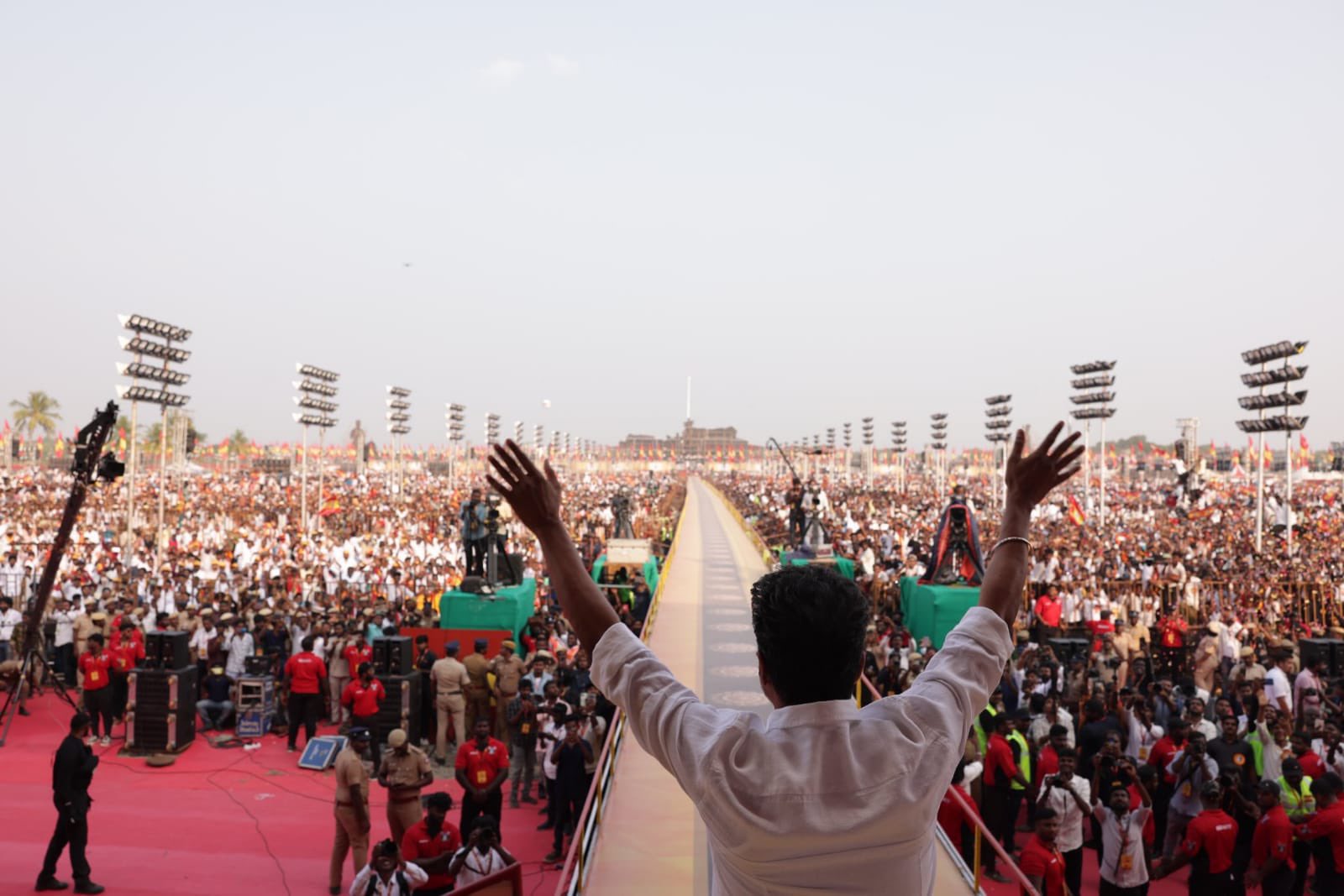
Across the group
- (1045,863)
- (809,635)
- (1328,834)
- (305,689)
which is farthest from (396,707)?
(809,635)

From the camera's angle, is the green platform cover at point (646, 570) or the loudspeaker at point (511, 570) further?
the green platform cover at point (646, 570)

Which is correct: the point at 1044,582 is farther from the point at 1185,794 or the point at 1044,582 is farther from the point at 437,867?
the point at 437,867

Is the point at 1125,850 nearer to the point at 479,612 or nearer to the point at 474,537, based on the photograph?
the point at 479,612

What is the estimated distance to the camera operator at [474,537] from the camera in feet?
60.3

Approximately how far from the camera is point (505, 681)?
1248cm

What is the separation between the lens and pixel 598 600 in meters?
1.92

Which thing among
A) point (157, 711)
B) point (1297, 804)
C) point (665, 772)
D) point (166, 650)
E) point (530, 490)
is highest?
point (530, 490)

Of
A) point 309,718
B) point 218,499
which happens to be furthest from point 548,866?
point 218,499

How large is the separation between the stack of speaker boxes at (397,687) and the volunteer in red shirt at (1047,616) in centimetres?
1077

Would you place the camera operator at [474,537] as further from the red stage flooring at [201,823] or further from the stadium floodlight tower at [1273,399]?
the stadium floodlight tower at [1273,399]

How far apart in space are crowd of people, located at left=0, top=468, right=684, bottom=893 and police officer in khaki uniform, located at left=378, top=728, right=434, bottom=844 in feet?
0.05

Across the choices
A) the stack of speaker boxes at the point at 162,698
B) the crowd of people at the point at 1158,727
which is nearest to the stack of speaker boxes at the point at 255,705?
the stack of speaker boxes at the point at 162,698

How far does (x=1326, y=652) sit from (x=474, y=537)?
13.9m

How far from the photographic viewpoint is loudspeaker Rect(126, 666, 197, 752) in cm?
1262
